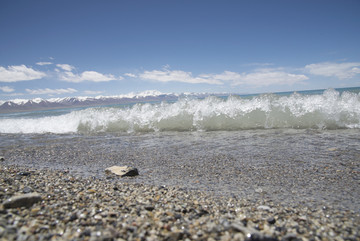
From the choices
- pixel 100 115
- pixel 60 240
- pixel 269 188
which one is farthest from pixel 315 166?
pixel 100 115

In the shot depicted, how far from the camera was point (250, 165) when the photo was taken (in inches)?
152

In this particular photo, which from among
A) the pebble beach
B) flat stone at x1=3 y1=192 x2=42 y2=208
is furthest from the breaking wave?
flat stone at x1=3 y1=192 x2=42 y2=208

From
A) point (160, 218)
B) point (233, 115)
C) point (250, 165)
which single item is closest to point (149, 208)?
point (160, 218)

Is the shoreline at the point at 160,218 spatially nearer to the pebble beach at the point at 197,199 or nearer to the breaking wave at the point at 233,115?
the pebble beach at the point at 197,199

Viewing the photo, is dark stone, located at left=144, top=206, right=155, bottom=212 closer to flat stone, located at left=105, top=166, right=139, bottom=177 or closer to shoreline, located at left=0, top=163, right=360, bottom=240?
shoreline, located at left=0, top=163, right=360, bottom=240

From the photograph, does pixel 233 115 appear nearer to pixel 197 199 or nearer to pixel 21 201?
pixel 197 199

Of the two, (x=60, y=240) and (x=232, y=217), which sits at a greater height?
(x=60, y=240)

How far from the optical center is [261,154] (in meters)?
4.58

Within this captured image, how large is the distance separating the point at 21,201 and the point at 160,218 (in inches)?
57.3

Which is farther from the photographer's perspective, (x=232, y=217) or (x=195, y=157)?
(x=195, y=157)

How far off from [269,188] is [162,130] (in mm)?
7555

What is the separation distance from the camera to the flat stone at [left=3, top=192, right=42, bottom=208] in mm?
1929

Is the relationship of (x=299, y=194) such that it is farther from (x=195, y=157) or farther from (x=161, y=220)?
(x=195, y=157)

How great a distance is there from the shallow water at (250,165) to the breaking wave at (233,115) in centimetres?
259
